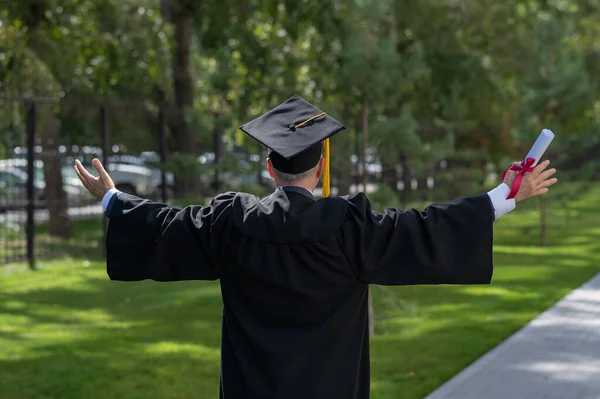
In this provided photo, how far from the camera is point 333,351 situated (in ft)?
13.9

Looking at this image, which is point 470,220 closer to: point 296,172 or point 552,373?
point 296,172

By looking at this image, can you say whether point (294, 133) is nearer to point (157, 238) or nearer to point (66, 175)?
point (157, 238)

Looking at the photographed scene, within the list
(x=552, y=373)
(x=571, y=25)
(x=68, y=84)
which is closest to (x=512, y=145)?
(x=571, y=25)

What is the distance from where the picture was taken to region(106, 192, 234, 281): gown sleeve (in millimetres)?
4328

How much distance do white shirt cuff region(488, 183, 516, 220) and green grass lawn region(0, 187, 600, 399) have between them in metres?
3.70

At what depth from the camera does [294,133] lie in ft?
14.1

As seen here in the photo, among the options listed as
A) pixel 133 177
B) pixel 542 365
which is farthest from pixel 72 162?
pixel 542 365

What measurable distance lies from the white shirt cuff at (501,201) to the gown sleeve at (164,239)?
3.28 feet

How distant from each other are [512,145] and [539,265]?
23.2 feet

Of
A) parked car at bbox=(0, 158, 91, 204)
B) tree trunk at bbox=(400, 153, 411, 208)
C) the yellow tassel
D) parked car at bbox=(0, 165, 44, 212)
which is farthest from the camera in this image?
parked car at bbox=(0, 165, 44, 212)

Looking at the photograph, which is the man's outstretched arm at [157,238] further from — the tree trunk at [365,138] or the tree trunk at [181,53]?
the tree trunk at [181,53]

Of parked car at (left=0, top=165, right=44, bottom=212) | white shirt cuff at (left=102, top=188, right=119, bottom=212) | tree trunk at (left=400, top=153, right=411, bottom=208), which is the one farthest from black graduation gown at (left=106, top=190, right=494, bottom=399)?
parked car at (left=0, top=165, right=44, bottom=212)

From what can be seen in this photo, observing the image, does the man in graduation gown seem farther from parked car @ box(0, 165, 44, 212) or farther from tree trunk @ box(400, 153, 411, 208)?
parked car @ box(0, 165, 44, 212)

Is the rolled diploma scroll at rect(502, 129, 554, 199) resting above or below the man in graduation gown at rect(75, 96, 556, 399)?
above
